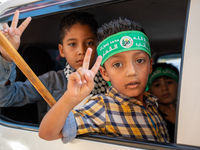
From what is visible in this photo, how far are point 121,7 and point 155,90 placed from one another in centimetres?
103

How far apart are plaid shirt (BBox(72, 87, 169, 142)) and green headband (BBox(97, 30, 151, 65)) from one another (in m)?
0.26

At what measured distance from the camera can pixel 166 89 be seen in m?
2.31

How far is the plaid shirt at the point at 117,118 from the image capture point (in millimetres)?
1124

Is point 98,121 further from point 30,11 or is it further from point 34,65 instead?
point 34,65

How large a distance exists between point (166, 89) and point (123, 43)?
52.6 inches

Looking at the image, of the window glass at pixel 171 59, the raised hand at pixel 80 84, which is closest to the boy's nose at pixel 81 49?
the raised hand at pixel 80 84

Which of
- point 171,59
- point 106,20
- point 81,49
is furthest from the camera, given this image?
point 171,59

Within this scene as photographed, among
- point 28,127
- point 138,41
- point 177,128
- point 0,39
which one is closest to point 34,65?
point 28,127

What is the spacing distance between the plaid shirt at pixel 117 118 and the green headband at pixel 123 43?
0.85 ft

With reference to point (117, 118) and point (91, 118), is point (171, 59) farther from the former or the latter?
point (91, 118)

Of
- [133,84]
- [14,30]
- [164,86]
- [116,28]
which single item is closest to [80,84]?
[133,84]

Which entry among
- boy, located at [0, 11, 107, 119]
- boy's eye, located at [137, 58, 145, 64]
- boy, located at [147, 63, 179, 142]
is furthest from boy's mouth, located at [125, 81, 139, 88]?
boy, located at [147, 63, 179, 142]

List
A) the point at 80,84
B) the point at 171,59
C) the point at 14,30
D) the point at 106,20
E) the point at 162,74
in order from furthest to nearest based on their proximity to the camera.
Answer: the point at 171,59 → the point at 162,74 → the point at 106,20 → the point at 14,30 → the point at 80,84

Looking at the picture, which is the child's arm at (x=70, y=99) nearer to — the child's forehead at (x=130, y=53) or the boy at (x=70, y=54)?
the child's forehead at (x=130, y=53)
